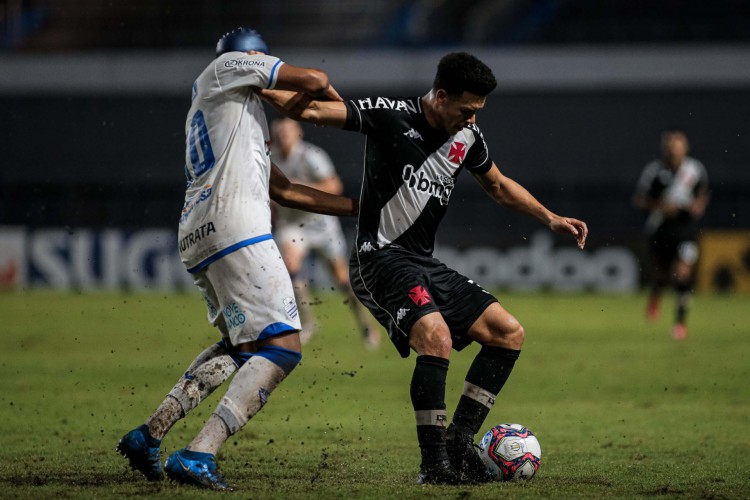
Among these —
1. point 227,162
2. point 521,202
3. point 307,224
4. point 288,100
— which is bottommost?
point 307,224

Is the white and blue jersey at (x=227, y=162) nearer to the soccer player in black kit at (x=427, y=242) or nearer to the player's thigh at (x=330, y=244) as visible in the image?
the soccer player in black kit at (x=427, y=242)

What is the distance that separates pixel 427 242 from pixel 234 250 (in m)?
1.27

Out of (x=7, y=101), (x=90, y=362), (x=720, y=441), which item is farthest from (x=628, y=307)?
(x=7, y=101)

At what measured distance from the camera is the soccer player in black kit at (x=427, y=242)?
582 cm

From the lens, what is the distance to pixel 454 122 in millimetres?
5984

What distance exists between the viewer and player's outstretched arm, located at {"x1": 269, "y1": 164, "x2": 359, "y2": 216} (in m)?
6.16

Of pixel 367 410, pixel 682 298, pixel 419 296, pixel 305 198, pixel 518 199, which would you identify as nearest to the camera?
pixel 419 296

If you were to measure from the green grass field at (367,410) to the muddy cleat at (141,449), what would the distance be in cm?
10

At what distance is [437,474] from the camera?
557 cm

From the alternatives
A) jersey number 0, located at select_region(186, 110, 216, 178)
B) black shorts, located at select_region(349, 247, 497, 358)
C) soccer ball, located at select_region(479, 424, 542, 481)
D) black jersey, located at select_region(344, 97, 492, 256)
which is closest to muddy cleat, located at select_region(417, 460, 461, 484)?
soccer ball, located at select_region(479, 424, 542, 481)

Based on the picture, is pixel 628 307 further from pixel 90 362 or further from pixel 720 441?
pixel 720 441

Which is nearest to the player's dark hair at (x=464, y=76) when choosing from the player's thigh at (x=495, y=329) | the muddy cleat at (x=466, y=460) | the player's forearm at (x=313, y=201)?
the player's forearm at (x=313, y=201)

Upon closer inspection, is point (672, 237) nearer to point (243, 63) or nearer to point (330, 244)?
point (330, 244)

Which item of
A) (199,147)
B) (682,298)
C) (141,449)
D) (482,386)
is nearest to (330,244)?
(682,298)
